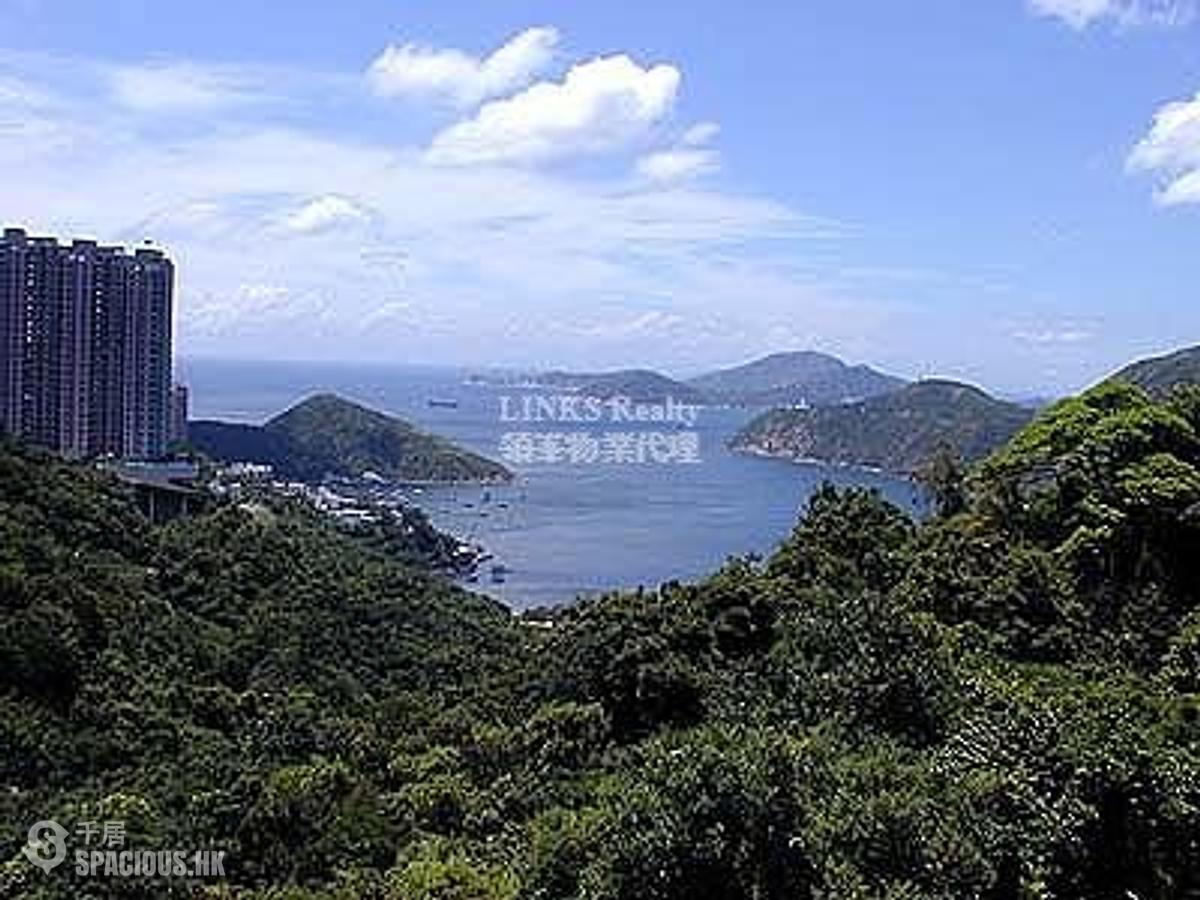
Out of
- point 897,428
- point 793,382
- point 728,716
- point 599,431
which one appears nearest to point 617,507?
point 897,428

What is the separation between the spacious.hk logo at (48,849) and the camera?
6945 millimetres

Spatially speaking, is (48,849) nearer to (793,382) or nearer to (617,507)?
(617,507)

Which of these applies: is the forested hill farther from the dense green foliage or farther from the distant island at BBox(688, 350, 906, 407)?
the distant island at BBox(688, 350, 906, 407)

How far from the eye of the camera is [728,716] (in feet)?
30.3

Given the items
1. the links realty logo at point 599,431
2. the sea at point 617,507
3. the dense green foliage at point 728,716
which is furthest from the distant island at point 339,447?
the dense green foliage at point 728,716

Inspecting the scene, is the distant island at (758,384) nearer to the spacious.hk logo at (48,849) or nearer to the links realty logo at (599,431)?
the links realty logo at (599,431)

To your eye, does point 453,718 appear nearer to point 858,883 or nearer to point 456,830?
point 456,830

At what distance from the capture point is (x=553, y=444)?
9675 cm

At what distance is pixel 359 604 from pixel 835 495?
33.3ft

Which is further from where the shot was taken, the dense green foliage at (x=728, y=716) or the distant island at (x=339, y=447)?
the distant island at (x=339, y=447)

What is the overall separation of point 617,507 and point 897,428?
20.2 m

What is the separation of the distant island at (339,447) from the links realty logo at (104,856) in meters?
54.1

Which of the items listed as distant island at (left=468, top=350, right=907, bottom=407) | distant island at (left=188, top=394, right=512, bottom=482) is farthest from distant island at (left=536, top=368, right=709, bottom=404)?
distant island at (left=188, top=394, right=512, bottom=482)

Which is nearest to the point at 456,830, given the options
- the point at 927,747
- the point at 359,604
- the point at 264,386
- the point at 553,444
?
the point at 927,747
